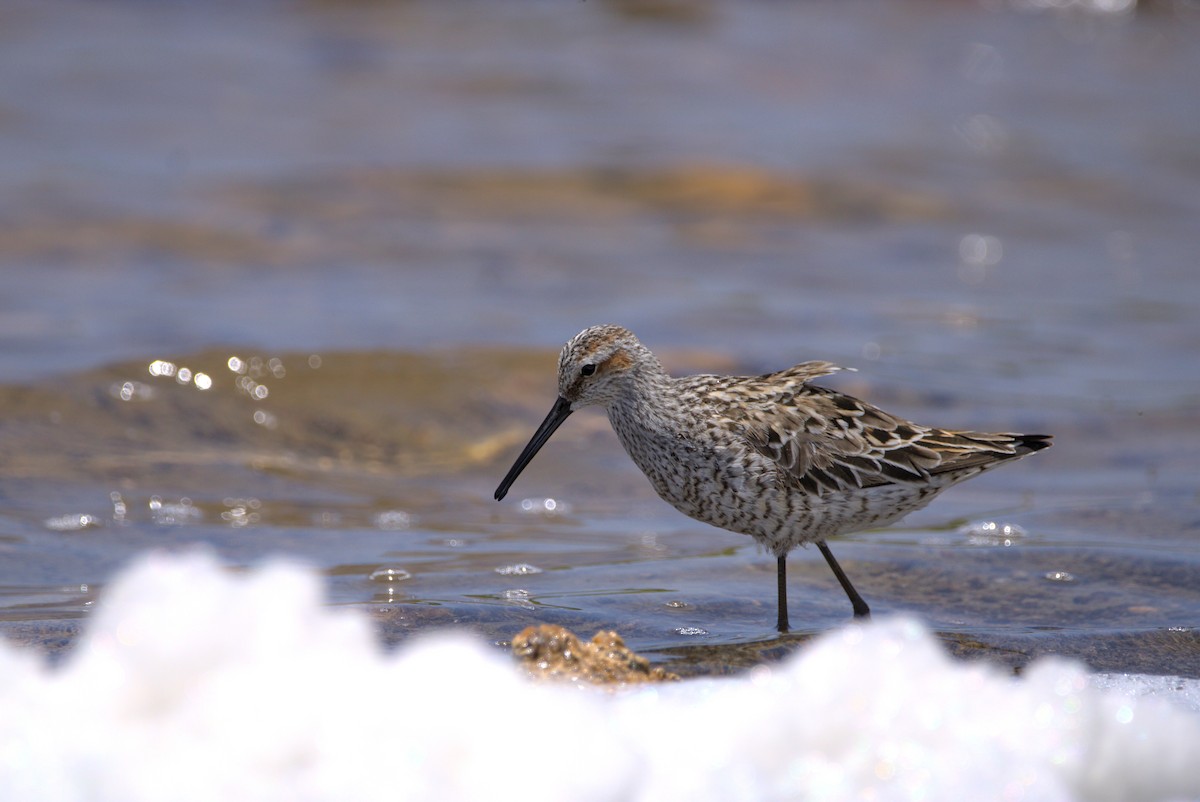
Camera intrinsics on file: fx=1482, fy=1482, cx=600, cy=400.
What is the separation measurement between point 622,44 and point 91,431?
494 inches

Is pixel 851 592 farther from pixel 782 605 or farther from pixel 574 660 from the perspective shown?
pixel 574 660

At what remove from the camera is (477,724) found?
4172 millimetres

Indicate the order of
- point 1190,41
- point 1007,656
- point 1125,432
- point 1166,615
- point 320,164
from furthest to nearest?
point 1190,41 < point 320,164 < point 1125,432 < point 1166,615 < point 1007,656

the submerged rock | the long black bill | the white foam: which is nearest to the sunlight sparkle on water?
the long black bill

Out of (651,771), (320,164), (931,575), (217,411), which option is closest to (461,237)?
(320,164)

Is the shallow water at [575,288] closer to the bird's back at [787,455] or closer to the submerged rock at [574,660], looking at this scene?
the bird's back at [787,455]

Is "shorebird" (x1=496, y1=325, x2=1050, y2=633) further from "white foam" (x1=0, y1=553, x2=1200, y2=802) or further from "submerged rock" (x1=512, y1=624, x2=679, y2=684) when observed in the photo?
"white foam" (x1=0, y1=553, x2=1200, y2=802)

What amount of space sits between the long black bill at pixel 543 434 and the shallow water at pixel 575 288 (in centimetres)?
45

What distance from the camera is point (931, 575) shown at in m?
7.08

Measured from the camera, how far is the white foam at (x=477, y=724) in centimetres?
405

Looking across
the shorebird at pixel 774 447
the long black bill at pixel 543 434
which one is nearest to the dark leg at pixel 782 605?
the shorebird at pixel 774 447

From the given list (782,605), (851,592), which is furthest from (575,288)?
(782,605)

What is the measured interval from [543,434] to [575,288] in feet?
21.5

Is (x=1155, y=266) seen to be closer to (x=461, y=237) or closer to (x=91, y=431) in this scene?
(x=461, y=237)
